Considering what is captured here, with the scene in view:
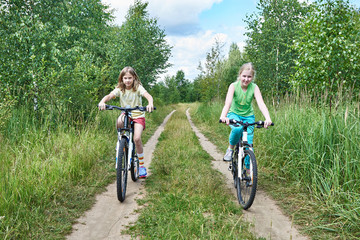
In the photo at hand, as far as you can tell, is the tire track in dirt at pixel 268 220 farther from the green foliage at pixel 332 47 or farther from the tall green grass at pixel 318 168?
the green foliage at pixel 332 47

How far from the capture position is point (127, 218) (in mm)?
2988

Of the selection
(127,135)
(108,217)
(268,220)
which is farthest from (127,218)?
(268,220)

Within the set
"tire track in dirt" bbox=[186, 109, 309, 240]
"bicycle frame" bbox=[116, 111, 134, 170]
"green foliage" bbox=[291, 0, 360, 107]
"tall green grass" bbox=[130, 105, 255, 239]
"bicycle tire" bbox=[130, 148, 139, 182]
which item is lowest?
"tire track in dirt" bbox=[186, 109, 309, 240]

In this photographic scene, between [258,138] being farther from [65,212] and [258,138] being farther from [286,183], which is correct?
[65,212]

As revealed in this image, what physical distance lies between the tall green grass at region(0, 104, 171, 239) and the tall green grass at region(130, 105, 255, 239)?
93 centimetres

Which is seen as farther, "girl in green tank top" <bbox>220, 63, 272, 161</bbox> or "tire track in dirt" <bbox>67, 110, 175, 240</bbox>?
"girl in green tank top" <bbox>220, 63, 272, 161</bbox>

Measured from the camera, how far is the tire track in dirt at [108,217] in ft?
8.54

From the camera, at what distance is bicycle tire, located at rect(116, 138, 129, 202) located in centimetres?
329

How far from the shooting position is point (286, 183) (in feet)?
13.0

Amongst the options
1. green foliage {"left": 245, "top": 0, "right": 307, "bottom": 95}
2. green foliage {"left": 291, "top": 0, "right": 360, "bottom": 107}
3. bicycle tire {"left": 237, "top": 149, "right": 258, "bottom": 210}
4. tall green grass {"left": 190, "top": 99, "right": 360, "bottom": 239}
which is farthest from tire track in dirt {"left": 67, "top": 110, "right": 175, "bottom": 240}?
green foliage {"left": 245, "top": 0, "right": 307, "bottom": 95}

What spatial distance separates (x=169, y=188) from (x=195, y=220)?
1.21 m

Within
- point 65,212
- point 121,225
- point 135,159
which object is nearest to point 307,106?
point 135,159

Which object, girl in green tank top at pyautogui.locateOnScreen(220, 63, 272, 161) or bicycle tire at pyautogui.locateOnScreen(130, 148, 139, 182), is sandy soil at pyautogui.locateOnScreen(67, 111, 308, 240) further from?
girl in green tank top at pyautogui.locateOnScreen(220, 63, 272, 161)

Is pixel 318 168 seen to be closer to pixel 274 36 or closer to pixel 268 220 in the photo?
pixel 268 220
